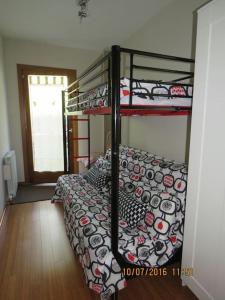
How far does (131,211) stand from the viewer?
1.83 metres

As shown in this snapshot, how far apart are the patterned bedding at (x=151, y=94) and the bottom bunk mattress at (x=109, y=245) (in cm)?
84

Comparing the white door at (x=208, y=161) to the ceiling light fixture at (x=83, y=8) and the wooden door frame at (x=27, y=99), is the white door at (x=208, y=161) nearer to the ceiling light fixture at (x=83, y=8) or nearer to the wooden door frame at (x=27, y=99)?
the ceiling light fixture at (x=83, y=8)

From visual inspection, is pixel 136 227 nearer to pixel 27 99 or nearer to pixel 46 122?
pixel 46 122

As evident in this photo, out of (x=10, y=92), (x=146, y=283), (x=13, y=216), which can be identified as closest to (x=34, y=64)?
(x=10, y=92)

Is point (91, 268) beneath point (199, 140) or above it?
beneath

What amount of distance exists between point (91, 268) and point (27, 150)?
120 inches

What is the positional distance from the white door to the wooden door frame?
313 cm

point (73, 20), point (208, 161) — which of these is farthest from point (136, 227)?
point (73, 20)

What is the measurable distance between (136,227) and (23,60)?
3.54 m

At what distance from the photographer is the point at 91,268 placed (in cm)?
150

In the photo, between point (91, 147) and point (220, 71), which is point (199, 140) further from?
point (91, 147)

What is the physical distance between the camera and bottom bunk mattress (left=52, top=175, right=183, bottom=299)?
148cm

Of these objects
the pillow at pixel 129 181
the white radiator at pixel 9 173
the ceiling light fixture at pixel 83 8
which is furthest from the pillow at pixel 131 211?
the ceiling light fixture at pixel 83 8

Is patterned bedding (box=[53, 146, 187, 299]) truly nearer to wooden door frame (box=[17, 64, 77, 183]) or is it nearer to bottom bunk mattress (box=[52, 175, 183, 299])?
bottom bunk mattress (box=[52, 175, 183, 299])
